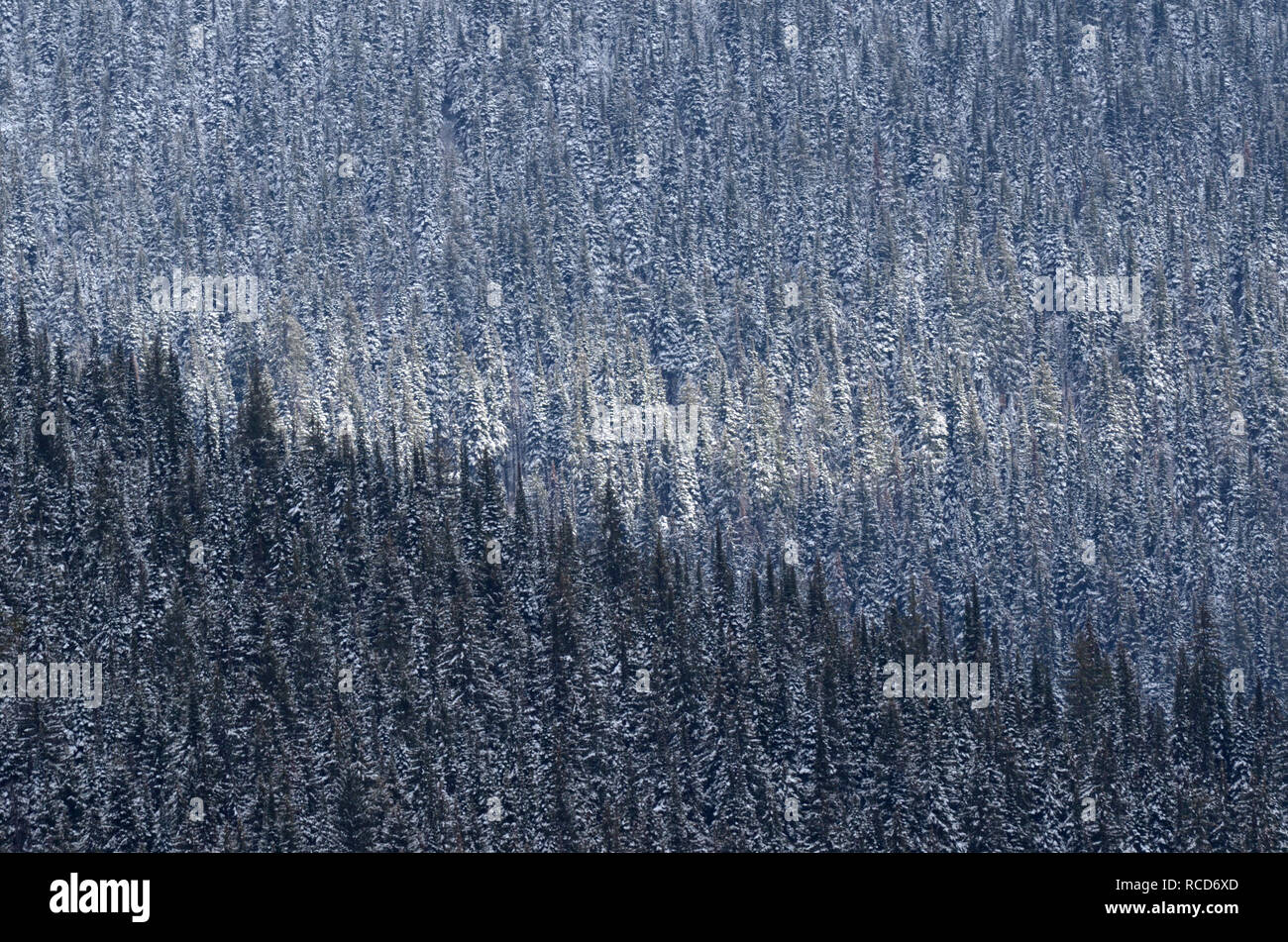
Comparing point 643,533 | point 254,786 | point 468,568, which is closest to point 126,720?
point 254,786

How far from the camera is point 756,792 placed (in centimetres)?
9619

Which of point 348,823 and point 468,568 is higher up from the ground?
point 468,568

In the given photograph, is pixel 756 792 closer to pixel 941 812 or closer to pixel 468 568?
pixel 941 812

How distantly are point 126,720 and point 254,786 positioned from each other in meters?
6.55

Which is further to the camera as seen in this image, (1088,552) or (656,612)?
(1088,552)

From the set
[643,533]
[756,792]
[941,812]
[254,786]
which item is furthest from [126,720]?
[643,533]
